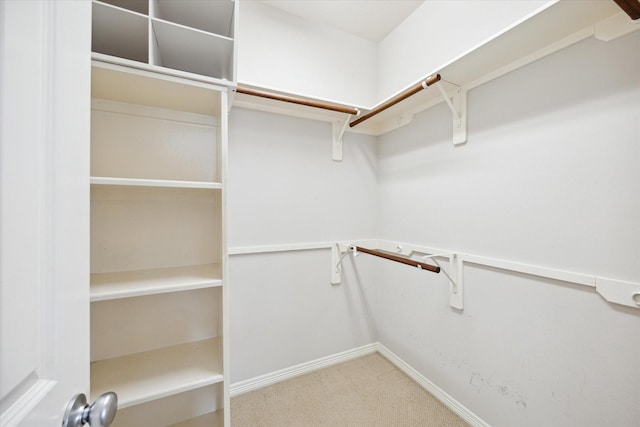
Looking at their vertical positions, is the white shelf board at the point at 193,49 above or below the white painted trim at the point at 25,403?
above

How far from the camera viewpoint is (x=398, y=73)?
196cm

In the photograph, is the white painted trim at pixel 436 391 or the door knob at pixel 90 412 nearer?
the door knob at pixel 90 412

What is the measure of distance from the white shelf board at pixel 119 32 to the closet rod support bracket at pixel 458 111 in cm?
150

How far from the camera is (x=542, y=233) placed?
118 cm

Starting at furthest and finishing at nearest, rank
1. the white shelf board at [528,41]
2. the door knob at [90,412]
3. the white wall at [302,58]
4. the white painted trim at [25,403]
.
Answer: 1. the white wall at [302,58]
2. the white shelf board at [528,41]
3. the door knob at [90,412]
4. the white painted trim at [25,403]

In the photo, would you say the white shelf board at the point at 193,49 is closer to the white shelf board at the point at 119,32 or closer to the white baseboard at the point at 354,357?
the white shelf board at the point at 119,32

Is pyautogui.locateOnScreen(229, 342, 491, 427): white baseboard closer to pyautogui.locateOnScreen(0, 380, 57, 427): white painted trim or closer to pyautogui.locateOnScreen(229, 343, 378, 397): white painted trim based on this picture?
pyautogui.locateOnScreen(229, 343, 378, 397): white painted trim

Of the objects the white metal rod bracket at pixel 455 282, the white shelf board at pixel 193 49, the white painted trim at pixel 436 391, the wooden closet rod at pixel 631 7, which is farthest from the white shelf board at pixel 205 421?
the wooden closet rod at pixel 631 7

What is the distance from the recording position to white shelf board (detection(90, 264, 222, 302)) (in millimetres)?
1015

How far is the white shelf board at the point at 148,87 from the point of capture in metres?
0.99

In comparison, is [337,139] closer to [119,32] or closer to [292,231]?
[292,231]

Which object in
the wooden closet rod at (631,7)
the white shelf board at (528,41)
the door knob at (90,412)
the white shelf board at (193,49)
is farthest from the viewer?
the white shelf board at (193,49)

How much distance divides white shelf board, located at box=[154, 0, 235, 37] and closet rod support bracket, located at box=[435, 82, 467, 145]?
46.2 inches

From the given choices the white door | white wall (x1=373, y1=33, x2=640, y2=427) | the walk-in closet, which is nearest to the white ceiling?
the walk-in closet
